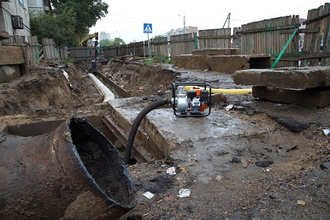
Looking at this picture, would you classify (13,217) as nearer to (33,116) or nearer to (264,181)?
(264,181)

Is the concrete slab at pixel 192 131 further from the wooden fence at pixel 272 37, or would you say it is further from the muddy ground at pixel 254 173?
the wooden fence at pixel 272 37

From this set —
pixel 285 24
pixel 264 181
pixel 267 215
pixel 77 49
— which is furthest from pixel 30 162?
pixel 77 49

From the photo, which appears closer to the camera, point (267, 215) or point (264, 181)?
point (267, 215)

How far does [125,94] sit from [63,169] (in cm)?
1146

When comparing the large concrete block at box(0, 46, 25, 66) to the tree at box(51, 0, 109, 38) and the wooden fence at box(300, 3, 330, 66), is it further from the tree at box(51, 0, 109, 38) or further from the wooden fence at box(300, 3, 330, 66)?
the tree at box(51, 0, 109, 38)

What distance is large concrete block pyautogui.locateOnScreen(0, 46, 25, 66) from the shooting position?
7241mm

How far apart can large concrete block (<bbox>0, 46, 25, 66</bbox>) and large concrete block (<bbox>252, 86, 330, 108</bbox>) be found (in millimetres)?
6773

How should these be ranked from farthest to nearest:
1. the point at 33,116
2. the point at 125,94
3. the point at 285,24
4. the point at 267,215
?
the point at 125,94, the point at 285,24, the point at 33,116, the point at 267,215

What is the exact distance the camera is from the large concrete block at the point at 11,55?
285 inches

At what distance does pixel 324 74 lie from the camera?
3555 mm

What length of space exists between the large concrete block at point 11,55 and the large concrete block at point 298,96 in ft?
22.2

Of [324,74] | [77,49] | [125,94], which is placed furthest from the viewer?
[77,49]

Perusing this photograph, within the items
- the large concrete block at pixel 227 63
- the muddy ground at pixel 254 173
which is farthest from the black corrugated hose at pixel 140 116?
the large concrete block at pixel 227 63

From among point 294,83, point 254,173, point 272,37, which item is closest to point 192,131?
point 254,173
